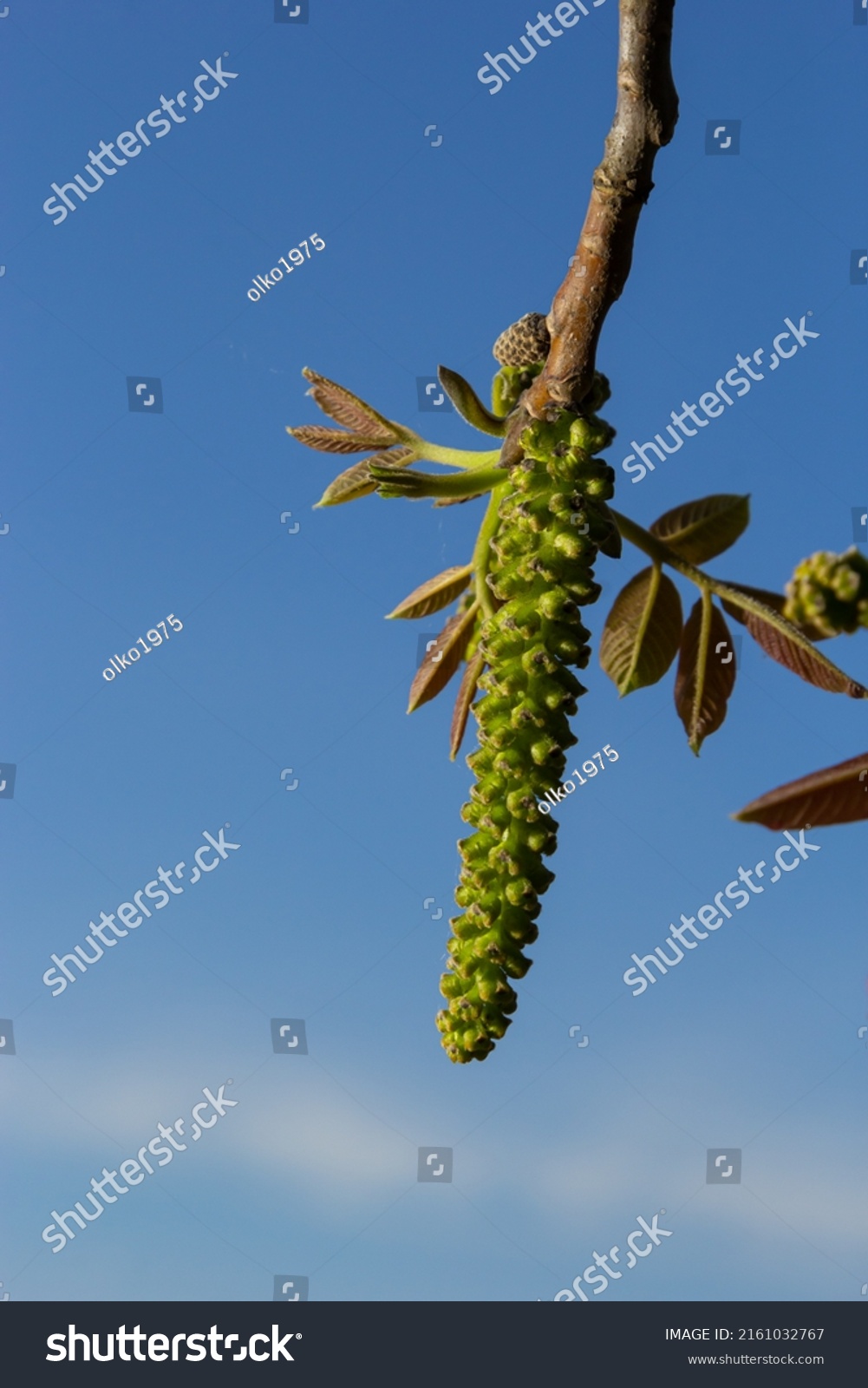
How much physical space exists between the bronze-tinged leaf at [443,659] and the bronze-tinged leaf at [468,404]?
0.63ft

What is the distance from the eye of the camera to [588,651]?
963 millimetres

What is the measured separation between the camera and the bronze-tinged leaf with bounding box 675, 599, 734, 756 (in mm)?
1163

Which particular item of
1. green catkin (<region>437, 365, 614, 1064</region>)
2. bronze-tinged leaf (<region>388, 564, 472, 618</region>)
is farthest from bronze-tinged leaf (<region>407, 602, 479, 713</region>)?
green catkin (<region>437, 365, 614, 1064</region>)

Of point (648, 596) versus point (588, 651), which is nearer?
point (588, 651)

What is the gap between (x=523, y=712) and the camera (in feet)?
3.08

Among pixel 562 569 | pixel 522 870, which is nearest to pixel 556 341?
pixel 562 569

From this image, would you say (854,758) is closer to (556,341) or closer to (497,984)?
(497,984)

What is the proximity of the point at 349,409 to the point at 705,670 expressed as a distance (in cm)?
51

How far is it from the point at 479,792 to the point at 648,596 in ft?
1.14

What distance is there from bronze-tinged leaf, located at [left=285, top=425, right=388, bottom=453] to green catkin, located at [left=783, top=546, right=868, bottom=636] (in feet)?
3.04

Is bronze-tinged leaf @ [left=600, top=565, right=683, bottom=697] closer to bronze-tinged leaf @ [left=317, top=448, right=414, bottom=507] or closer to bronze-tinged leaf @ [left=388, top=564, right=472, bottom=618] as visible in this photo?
bronze-tinged leaf @ [left=388, top=564, right=472, bottom=618]

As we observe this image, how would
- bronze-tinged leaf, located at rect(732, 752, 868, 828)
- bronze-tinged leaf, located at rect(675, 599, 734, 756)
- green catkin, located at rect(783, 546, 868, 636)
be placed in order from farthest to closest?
bronze-tinged leaf, located at rect(675, 599, 734, 756) < bronze-tinged leaf, located at rect(732, 752, 868, 828) < green catkin, located at rect(783, 546, 868, 636)

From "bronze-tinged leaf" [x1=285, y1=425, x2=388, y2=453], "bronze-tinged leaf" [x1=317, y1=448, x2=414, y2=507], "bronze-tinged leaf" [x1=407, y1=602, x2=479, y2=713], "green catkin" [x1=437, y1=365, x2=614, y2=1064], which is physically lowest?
"green catkin" [x1=437, y1=365, x2=614, y2=1064]

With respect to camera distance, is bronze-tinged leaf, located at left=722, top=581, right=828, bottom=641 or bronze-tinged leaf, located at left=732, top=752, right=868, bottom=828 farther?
bronze-tinged leaf, located at left=722, top=581, right=828, bottom=641
